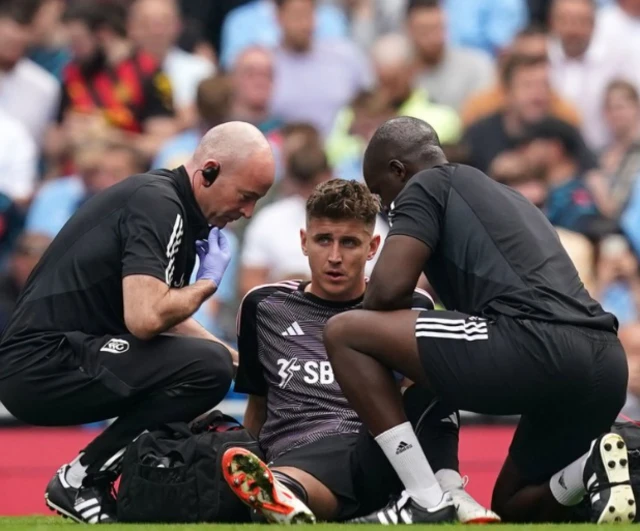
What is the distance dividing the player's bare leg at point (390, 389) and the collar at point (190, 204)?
957mm

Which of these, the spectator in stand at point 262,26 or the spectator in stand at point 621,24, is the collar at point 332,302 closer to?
the spectator in stand at point 262,26

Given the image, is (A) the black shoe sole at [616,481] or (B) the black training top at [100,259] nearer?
(A) the black shoe sole at [616,481]

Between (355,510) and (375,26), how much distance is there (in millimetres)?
7194

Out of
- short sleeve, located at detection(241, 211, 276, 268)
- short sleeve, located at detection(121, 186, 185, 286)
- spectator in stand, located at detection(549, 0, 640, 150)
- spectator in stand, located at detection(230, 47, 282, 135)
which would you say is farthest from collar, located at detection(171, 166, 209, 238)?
spectator in stand, located at detection(549, 0, 640, 150)

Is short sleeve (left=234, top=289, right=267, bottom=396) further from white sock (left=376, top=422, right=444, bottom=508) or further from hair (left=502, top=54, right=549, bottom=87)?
hair (left=502, top=54, right=549, bottom=87)

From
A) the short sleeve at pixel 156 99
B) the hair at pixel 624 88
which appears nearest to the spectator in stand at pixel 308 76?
the short sleeve at pixel 156 99

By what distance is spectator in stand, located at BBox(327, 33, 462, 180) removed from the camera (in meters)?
11.1

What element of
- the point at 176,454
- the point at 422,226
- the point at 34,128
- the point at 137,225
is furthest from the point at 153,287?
the point at 34,128

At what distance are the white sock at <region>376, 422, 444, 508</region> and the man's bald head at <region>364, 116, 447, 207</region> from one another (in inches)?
39.7

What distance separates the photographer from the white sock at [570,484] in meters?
5.90

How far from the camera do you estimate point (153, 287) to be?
6.00 metres

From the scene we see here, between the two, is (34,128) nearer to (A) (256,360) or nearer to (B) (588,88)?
(B) (588,88)

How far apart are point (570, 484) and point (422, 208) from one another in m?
1.26

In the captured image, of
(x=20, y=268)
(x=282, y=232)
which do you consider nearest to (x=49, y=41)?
(x=20, y=268)
